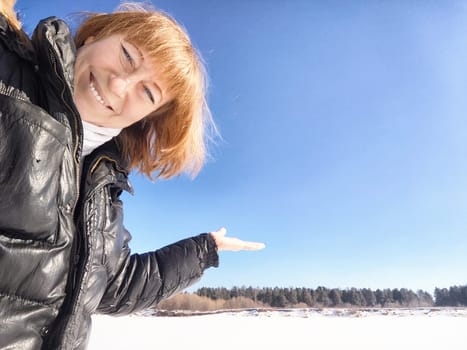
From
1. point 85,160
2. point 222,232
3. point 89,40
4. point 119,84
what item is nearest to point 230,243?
point 222,232

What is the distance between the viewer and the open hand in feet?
5.54

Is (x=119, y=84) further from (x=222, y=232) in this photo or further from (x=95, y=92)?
(x=222, y=232)

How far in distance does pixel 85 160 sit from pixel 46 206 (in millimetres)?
449

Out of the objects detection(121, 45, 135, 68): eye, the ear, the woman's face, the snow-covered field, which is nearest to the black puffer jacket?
the woman's face

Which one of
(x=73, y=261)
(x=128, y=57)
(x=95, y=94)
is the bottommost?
(x=73, y=261)

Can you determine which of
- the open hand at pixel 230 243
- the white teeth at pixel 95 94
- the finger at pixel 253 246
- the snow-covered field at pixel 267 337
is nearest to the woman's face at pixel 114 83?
the white teeth at pixel 95 94

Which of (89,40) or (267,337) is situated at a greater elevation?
(89,40)

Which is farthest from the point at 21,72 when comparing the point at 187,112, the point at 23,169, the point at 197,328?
the point at 197,328

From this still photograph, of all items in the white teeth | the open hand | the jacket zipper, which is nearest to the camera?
the jacket zipper

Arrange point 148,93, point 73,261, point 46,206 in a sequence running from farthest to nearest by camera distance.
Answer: point 148,93
point 73,261
point 46,206

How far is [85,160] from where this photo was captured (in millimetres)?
1226

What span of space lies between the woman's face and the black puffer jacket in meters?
0.20

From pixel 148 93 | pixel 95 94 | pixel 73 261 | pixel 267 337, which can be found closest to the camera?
pixel 73 261

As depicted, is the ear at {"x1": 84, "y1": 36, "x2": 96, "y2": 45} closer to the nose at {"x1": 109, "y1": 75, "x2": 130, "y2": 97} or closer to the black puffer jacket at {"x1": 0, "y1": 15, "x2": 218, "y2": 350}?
the nose at {"x1": 109, "y1": 75, "x2": 130, "y2": 97}
